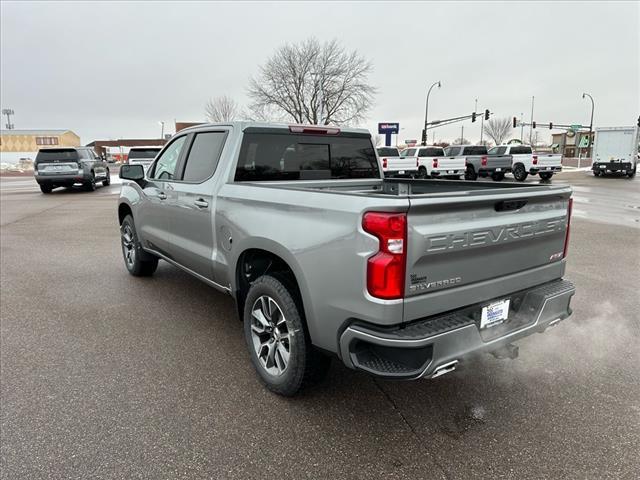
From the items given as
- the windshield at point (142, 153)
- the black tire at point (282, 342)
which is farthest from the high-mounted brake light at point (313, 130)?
the windshield at point (142, 153)

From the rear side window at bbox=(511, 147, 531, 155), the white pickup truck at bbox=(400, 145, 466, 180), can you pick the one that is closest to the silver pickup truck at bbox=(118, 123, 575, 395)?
the white pickup truck at bbox=(400, 145, 466, 180)

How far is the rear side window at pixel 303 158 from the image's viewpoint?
3.88 metres

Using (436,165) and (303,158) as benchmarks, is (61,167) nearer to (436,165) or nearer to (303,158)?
(436,165)

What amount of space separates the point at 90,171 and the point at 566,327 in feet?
64.3

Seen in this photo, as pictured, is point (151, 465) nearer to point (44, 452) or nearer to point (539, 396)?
point (44, 452)

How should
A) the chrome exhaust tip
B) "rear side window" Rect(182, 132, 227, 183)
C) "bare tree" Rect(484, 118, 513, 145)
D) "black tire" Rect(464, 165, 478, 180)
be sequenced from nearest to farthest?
the chrome exhaust tip < "rear side window" Rect(182, 132, 227, 183) < "black tire" Rect(464, 165, 478, 180) < "bare tree" Rect(484, 118, 513, 145)

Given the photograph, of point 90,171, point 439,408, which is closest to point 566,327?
point 439,408

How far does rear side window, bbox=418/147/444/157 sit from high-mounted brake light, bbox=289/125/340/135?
2142cm

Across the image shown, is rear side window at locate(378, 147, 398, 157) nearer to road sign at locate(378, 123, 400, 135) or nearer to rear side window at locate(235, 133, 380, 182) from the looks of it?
road sign at locate(378, 123, 400, 135)

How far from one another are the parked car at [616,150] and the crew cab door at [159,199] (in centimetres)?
2844

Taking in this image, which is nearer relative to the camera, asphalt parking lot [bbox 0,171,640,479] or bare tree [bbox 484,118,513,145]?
asphalt parking lot [bbox 0,171,640,479]

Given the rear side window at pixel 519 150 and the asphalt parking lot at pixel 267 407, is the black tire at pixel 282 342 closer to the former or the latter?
the asphalt parking lot at pixel 267 407

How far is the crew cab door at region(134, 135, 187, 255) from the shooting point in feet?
15.5

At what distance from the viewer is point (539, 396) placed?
10.3 ft
